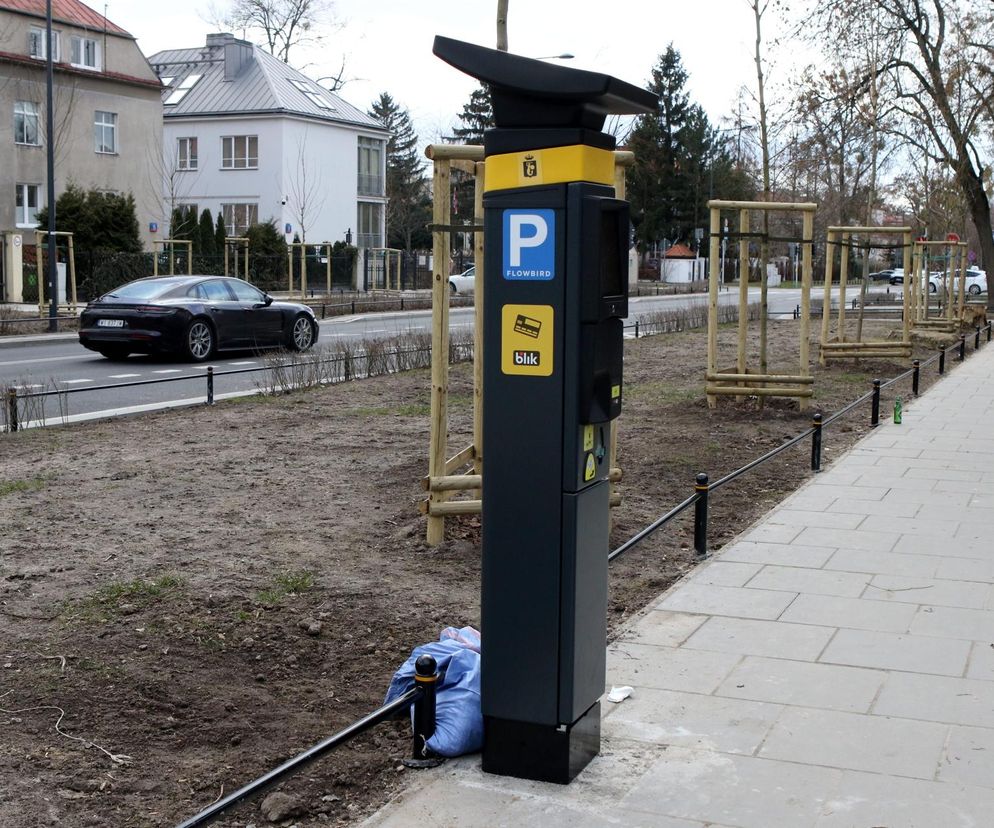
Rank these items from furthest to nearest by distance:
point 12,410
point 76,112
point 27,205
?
1. point 76,112
2. point 27,205
3. point 12,410

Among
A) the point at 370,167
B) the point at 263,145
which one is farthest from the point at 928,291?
the point at 370,167

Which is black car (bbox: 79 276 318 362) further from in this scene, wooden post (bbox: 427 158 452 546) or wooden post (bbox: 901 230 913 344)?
wooden post (bbox: 427 158 452 546)

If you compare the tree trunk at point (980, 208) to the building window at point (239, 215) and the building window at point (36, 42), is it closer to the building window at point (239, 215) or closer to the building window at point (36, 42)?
the building window at point (36, 42)

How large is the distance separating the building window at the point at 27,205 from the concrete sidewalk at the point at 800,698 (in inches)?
1696

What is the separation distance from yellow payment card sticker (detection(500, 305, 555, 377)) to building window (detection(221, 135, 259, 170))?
61.0 meters

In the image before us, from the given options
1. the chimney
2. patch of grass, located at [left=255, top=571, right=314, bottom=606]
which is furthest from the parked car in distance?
patch of grass, located at [left=255, top=571, right=314, bottom=606]

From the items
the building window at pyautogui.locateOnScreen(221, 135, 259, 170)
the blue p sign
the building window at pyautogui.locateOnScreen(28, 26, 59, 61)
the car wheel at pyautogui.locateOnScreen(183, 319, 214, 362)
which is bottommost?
the car wheel at pyautogui.locateOnScreen(183, 319, 214, 362)

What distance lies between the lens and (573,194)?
411 centimetres

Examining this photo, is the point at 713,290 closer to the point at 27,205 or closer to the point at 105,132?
the point at 27,205

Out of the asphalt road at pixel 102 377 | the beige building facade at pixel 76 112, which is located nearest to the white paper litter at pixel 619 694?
the asphalt road at pixel 102 377

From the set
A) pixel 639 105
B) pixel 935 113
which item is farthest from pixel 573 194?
pixel 935 113

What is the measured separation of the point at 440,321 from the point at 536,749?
372 cm

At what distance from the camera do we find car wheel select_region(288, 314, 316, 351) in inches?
891

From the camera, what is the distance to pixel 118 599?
6332mm
